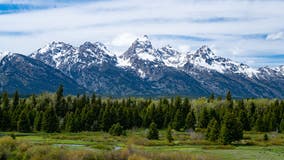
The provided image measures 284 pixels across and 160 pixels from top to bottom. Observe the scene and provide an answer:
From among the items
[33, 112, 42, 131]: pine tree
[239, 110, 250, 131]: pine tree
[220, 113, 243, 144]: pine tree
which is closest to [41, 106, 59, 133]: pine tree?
[33, 112, 42, 131]: pine tree

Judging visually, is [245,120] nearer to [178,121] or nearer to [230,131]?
[178,121]

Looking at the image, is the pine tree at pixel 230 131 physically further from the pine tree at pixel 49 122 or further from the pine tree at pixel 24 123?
the pine tree at pixel 24 123

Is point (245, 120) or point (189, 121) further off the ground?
point (245, 120)

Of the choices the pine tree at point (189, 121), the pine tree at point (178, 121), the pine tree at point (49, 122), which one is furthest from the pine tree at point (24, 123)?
the pine tree at point (189, 121)

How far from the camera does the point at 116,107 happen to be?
550 ft

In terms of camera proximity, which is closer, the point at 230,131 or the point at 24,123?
the point at 230,131

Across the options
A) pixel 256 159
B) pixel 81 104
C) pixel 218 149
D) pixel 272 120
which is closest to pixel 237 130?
pixel 218 149

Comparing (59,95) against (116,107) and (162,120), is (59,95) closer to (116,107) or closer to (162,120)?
(116,107)

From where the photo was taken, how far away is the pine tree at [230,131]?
10912 cm

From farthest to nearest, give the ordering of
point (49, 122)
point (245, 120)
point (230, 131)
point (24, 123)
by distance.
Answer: point (245, 120)
point (49, 122)
point (24, 123)
point (230, 131)

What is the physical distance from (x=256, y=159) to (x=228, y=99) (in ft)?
376

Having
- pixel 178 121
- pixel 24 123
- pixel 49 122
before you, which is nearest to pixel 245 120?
pixel 178 121

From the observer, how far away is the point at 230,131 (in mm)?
110312

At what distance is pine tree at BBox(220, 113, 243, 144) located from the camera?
10912cm
